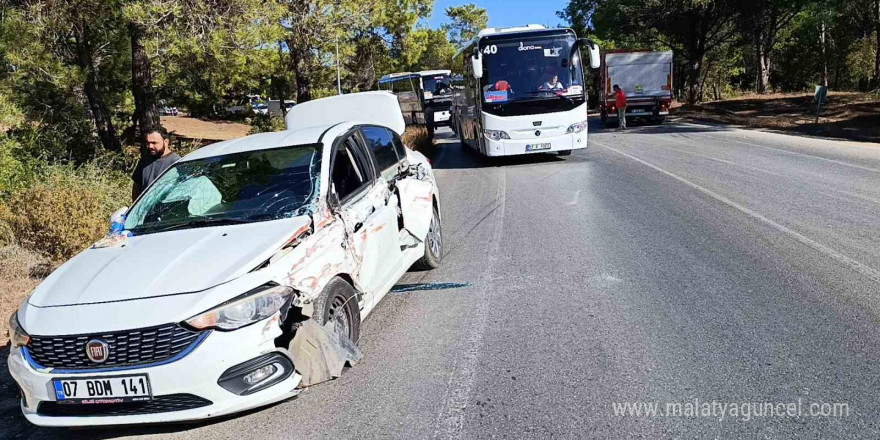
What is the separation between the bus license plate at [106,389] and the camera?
12.0 ft

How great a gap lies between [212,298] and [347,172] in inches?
79.2

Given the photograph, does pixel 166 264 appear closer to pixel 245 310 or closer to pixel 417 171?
pixel 245 310

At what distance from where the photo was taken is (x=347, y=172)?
5.53 metres

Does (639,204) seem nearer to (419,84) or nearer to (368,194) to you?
(368,194)

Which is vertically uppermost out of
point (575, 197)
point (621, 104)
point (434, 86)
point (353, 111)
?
point (434, 86)

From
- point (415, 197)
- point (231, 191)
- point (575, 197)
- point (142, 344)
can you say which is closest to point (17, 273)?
point (231, 191)

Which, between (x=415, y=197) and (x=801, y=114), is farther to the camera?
(x=801, y=114)

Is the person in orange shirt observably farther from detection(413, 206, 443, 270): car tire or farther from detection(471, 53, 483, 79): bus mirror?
detection(413, 206, 443, 270): car tire

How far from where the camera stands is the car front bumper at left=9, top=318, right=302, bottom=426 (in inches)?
144

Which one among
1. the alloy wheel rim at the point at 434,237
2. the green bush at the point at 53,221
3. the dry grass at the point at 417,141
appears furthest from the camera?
the dry grass at the point at 417,141

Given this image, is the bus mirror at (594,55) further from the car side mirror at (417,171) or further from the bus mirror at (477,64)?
the car side mirror at (417,171)

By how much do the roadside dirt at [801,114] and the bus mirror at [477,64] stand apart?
41.3 ft

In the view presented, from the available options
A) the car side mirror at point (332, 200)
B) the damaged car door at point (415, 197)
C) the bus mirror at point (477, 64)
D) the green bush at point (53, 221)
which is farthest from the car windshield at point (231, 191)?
the bus mirror at point (477, 64)

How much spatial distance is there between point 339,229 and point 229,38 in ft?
31.6
